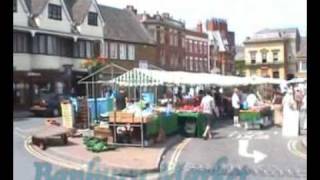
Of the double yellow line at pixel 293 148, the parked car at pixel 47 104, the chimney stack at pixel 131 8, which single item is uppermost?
the chimney stack at pixel 131 8

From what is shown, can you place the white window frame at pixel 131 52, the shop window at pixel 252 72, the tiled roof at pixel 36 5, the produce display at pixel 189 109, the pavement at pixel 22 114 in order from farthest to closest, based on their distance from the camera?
the produce display at pixel 189 109 → the white window frame at pixel 131 52 → the shop window at pixel 252 72 → the tiled roof at pixel 36 5 → the pavement at pixel 22 114

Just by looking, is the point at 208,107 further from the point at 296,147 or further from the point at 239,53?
the point at 296,147

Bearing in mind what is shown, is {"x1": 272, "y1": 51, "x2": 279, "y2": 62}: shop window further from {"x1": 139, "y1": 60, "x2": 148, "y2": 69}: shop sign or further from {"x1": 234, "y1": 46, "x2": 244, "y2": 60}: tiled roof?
{"x1": 139, "y1": 60, "x2": 148, "y2": 69}: shop sign

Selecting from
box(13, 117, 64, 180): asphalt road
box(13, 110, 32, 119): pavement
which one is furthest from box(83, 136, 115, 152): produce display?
box(13, 110, 32, 119): pavement

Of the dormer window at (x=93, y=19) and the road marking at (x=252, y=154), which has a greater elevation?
the dormer window at (x=93, y=19)

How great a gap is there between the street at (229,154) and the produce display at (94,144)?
328mm

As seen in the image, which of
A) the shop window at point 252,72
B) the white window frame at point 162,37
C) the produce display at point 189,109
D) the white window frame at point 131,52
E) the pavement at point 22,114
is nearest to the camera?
the pavement at point 22,114

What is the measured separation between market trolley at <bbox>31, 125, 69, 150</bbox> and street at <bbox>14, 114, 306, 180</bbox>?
0.18ft

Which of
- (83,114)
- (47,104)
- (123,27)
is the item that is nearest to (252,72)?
(123,27)

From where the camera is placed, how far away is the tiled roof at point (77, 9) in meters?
2.94

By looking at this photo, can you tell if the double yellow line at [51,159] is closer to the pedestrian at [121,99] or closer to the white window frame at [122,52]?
the pedestrian at [121,99]

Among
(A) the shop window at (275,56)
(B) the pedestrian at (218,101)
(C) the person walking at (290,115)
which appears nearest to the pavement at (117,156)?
(B) the pedestrian at (218,101)
